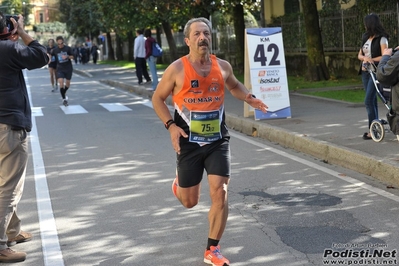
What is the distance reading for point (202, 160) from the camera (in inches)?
224

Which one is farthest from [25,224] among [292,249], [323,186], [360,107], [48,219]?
[360,107]

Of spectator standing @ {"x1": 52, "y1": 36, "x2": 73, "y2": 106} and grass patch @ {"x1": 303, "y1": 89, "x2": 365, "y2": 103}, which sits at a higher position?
spectator standing @ {"x1": 52, "y1": 36, "x2": 73, "y2": 106}

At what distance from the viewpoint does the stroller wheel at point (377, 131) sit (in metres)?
10.3

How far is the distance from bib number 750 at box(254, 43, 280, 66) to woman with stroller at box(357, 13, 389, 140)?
10.8 ft

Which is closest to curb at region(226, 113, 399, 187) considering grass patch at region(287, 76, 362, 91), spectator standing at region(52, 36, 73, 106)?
grass patch at region(287, 76, 362, 91)

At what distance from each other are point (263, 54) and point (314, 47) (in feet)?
31.1

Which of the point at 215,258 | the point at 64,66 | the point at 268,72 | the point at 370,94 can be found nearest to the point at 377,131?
the point at 370,94

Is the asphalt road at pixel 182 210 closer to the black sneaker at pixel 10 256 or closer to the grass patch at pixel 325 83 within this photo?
the black sneaker at pixel 10 256

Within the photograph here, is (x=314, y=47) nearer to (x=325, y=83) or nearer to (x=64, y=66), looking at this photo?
(x=325, y=83)

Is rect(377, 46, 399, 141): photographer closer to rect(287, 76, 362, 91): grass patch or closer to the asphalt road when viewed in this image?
the asphalt road

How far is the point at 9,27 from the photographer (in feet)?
19.1

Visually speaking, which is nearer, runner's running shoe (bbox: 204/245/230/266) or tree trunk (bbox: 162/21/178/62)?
runner's running shoe (bbox: 204/245/230/266)

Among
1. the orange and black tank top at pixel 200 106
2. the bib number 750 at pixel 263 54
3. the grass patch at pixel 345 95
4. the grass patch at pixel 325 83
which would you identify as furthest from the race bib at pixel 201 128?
the grass patch at pixel 325 83

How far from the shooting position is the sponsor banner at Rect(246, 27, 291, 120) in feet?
45.8
